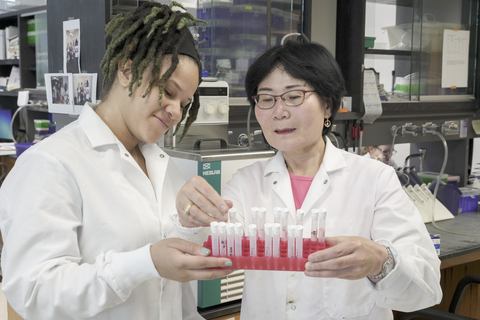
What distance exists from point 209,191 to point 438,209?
2.50m

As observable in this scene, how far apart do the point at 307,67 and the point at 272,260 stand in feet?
2.28

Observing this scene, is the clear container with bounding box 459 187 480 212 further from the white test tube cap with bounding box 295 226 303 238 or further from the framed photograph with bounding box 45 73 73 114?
the framed photograph with bounding box 45 73 73 114

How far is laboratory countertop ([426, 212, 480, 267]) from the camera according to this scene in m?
2.49

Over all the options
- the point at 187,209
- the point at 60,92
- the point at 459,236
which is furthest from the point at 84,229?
the point at 459,236

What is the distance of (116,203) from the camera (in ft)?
4.00

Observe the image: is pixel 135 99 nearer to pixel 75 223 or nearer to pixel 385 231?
pixel 75 223

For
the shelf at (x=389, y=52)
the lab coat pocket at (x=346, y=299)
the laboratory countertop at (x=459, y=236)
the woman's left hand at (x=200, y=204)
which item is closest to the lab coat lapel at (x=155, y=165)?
the woman's left hand at (x=200, y=204)

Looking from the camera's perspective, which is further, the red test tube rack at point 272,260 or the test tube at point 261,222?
the test tube at point 261,222

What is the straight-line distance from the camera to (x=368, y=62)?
368cm

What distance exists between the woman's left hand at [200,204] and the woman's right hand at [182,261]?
135mm

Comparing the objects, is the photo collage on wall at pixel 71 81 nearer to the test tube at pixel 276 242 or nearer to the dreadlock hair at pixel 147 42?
the dreadlock hair at pixel 147 42

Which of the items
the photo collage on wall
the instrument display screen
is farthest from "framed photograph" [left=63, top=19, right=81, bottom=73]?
the instrument display screen

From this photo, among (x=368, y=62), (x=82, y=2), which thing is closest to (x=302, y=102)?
(x=82, y=2)

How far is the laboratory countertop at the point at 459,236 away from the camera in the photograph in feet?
8.17
